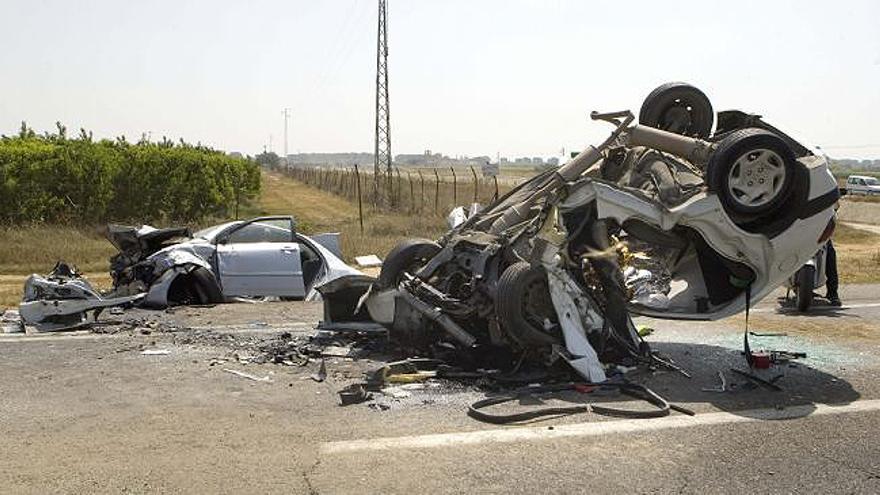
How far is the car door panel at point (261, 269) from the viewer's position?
11.1 metres

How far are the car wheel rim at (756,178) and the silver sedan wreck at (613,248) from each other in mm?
11

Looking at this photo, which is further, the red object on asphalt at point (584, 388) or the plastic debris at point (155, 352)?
the plastic debris at point (155, 352)

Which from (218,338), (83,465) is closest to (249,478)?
(83,465)

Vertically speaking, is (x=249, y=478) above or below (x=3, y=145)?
below

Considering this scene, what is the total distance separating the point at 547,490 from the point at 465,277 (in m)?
3.16

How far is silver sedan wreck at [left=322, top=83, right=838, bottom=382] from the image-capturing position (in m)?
6.81

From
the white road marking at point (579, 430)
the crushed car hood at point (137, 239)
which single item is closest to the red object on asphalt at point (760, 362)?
the white road marking at point (579, 430)

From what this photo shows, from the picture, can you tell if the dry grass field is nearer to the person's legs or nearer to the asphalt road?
the person's legs

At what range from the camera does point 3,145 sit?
2161 centimetres

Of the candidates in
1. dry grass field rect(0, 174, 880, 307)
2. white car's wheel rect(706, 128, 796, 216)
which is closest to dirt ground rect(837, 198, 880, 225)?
dry grass field rect(0, 174, 880, 307)

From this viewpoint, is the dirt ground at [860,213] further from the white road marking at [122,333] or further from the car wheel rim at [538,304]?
the car wheel rim at [538,304]

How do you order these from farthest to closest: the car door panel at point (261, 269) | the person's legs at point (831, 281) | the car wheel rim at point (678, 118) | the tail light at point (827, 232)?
the person's legs at point (831, 281) → the car door panel at point (261, 269) → the car wheel rim at point (678, 118) → the tail light at point (827, 232)

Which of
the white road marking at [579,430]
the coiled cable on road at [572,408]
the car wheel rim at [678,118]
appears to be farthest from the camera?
the car wheel rim at [678,118]

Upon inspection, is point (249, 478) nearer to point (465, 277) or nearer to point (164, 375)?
point (164, 375)
